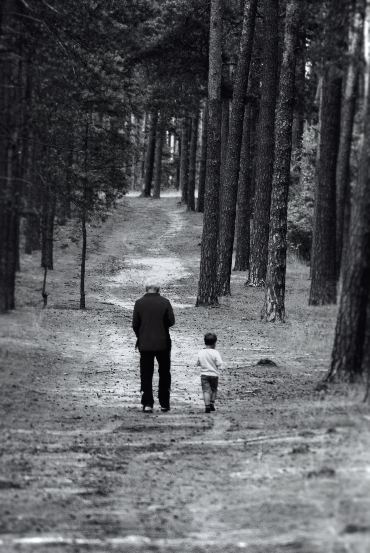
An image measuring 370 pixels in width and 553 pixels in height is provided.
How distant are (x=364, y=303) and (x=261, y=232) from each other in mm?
19181

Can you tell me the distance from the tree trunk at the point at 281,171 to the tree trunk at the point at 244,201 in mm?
12944

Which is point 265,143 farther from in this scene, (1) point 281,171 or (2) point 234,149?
(1) point 281,171

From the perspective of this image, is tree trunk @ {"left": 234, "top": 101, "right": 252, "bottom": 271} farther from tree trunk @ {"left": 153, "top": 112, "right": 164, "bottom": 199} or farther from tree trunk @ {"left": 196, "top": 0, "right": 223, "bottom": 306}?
tree trunk @ {"left": 153, "top": 112, "right": 164, "bottom": 199}

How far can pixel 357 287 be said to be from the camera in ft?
35.4

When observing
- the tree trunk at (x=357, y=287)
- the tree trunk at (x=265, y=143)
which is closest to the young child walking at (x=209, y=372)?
the tree trunk at (x=357, y=287)

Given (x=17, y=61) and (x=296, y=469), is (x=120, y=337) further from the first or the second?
(x=296, y=469)

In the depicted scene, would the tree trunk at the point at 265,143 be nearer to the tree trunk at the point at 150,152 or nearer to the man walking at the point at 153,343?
the man walking at the point at 153,343

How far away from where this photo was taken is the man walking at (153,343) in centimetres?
1273

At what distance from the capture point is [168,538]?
6895mm

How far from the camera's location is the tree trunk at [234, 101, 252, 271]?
3556 cm

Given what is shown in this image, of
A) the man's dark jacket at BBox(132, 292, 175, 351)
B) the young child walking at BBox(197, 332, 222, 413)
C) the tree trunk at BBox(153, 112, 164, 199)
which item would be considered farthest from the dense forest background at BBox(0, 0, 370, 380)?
the tree trunk at BBox(153, 112, 164, 199)

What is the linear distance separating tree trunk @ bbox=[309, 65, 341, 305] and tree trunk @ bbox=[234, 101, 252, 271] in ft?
37.6

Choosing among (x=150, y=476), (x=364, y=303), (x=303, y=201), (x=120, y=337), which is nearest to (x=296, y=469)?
(x=150, y=476)

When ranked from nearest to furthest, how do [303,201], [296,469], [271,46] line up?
1. [296,469]
2. [271,46]
3. [303,201]
